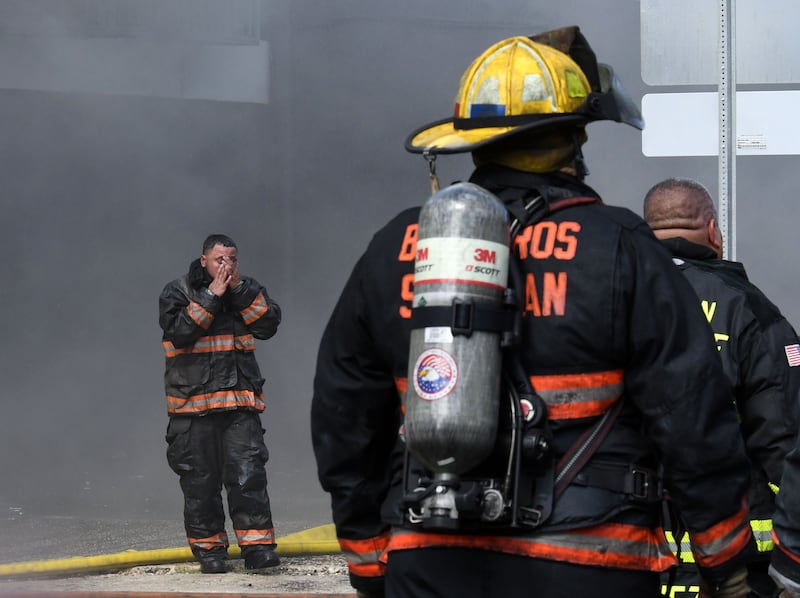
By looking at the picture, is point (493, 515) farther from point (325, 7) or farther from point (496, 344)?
point (325, 7)

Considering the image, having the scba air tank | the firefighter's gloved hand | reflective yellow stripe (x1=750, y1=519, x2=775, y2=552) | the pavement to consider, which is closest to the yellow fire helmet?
the scba air tank

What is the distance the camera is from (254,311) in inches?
288

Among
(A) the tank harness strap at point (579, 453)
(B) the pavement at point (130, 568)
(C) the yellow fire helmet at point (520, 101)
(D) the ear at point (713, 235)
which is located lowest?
(B) the pavement at point (130, 568)

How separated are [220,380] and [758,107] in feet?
10.4

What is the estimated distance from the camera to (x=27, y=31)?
9.88 m

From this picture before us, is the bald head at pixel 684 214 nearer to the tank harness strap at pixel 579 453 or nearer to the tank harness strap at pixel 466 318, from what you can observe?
the tank harness strap at pixel 579 453

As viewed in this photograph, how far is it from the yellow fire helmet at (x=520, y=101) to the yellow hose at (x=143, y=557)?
Result: 4.89 meters

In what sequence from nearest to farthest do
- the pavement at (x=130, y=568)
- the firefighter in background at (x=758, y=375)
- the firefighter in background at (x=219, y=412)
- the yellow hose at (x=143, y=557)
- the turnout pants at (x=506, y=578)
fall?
the turnout pants at (x=506, y=578) → the firefighter in background at (x=758, y=375) → the pavement at (x=130, y=568) → the yellow hose at (x=143, y=557) → the firefighter in background at (x=219, y=412)

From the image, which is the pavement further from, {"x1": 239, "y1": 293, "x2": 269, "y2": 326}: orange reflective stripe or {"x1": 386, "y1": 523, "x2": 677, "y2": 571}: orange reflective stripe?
{"x1": 386, "y1": 523, "x2": 677, "y2": 571}: orange reflective stripe

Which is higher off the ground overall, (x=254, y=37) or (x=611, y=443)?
(x=254, y=37)

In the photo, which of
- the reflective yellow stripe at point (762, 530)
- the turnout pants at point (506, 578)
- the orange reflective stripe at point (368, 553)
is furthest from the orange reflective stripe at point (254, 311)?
the turnout pants at point (506, 578)

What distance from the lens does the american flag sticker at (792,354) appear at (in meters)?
3.43

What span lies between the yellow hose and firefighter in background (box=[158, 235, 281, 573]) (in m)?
0.32

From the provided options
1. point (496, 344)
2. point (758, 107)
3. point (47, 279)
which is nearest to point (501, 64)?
point (496, 344)
